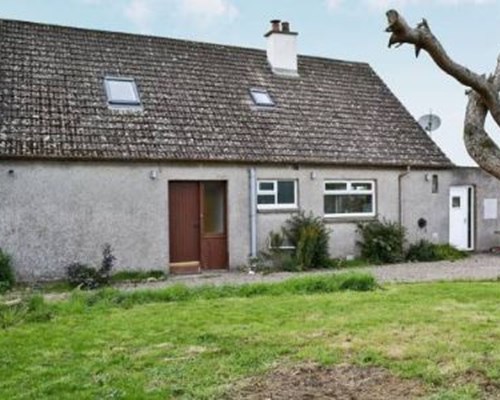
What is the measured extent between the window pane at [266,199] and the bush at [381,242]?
289 cm

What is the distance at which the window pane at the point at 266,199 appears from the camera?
16828 millimetres

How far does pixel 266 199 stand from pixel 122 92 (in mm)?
4759

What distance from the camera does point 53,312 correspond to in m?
9.77

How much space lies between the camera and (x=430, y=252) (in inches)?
730

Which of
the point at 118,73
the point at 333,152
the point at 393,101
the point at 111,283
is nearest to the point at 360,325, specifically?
the point at 111,283

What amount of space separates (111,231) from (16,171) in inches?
101

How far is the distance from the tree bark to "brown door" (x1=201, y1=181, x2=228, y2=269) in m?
11.4

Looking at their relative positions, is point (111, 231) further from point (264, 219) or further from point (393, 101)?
point (393, 101)

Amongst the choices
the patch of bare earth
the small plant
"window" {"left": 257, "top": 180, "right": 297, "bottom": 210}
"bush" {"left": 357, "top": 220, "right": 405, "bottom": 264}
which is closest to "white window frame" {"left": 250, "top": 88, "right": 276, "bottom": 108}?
"window" {"left": 257, "top": 180, "right": 297, "bottom": 210}

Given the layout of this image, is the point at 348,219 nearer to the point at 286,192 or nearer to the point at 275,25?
the point at 286,192

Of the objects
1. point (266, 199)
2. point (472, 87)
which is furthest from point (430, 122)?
point (472, 87)

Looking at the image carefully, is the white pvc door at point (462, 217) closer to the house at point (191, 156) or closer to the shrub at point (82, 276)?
the house at point (191, 156)

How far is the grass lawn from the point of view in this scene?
596 cm

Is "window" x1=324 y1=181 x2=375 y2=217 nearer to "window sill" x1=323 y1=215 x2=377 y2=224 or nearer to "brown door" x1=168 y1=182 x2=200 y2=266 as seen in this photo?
"window sill" x1=323 y1=215 x2=377 y2=224
